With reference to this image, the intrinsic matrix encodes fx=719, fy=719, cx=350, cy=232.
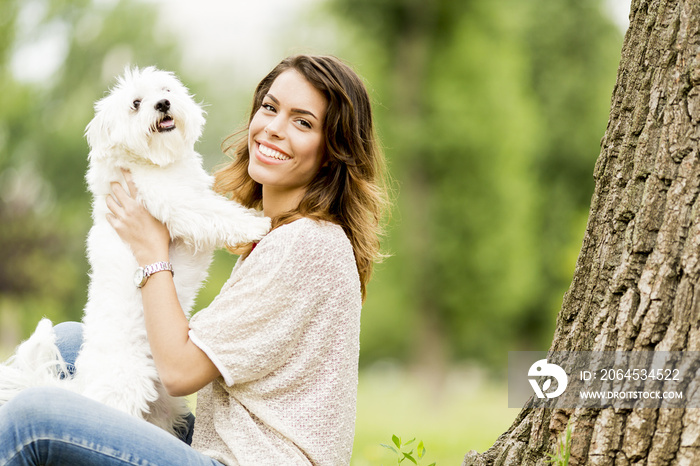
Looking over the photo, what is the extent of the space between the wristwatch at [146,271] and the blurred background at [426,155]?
4392mm

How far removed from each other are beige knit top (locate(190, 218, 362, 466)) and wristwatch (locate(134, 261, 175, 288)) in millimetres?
237

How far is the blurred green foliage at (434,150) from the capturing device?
11.5 meters

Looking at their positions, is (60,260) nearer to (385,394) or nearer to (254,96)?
(385,394)

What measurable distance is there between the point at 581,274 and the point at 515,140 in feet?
32.6

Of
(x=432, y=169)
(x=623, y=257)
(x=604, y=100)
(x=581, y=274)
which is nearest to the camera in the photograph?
(x=623, y=257)

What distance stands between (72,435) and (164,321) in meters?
0.44

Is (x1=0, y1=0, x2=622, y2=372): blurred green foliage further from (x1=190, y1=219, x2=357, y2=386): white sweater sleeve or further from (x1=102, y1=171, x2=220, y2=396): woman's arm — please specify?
(x1=190, y1=219, x2=357, y2=386): white sweater sleeve

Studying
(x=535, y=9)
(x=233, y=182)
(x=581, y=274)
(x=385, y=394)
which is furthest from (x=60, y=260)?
(x=581, y=274)

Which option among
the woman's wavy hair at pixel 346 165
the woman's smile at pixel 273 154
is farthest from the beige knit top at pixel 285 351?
the woman's smile at pixel 273 154

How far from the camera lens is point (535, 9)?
49.0 feet

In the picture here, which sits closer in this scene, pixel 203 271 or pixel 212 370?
pixel 212 370

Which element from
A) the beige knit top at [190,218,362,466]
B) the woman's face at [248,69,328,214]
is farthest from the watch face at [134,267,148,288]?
the woman's face at [248,69,328,214]

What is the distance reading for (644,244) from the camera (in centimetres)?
199

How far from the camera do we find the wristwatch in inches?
94.0
